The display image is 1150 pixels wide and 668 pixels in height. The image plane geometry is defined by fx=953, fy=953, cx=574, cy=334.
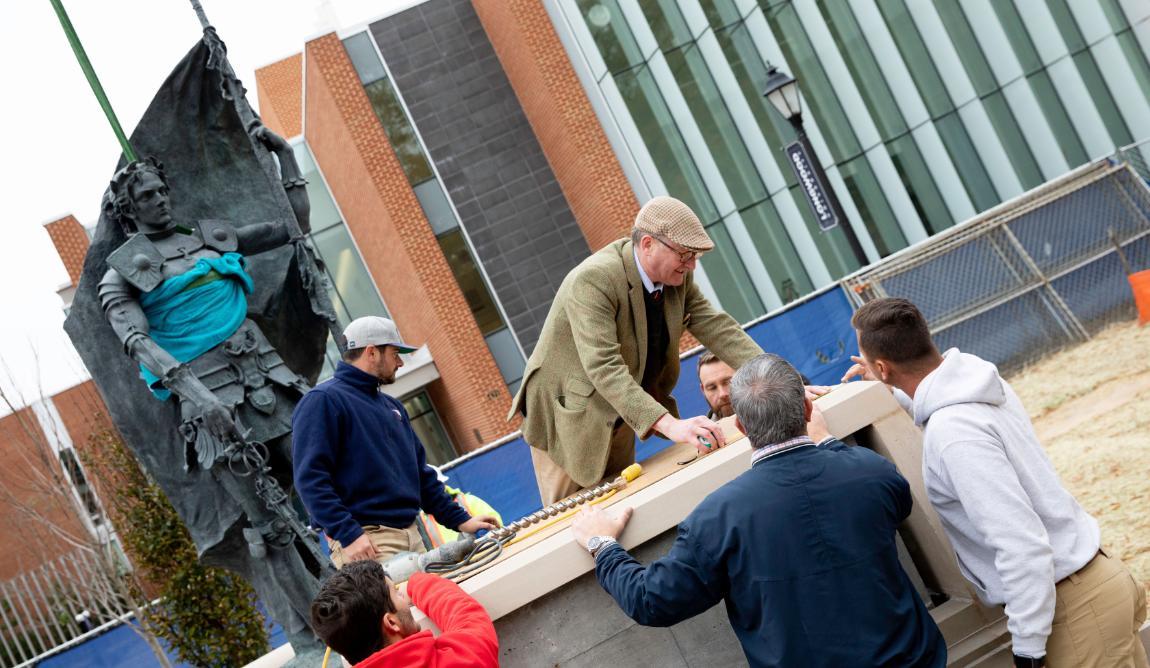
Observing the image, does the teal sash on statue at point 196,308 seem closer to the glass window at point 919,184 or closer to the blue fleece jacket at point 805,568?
the blue fleece jacket at point 805,568

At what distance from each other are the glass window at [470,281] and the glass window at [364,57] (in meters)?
4.04

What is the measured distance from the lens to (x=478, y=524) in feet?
14.5

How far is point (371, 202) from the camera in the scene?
72.5 feet

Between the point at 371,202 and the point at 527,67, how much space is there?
4742 millimetres

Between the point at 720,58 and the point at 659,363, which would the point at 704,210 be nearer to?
the point at 720,58

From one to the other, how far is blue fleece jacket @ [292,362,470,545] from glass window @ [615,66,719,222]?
1641 centimetres

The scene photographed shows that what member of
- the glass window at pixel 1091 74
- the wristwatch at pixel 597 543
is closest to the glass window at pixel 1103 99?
the glass window at pixel 1091 74

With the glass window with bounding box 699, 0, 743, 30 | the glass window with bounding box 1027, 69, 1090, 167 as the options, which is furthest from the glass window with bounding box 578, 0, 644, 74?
the glass window with bounding box 1027, 69, 1090, 167

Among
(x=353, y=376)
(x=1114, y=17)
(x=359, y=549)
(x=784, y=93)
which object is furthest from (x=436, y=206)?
(x=359, y=549)

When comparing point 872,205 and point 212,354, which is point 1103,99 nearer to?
point 872,205

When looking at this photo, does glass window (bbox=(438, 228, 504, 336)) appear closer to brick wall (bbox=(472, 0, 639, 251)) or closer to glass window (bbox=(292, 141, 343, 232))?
brick wall (bbox=(472, 0, 639, 251))

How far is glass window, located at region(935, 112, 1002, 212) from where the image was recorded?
18922mm

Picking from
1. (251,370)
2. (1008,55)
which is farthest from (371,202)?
(251,370)

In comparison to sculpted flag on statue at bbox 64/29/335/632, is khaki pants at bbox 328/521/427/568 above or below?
below
